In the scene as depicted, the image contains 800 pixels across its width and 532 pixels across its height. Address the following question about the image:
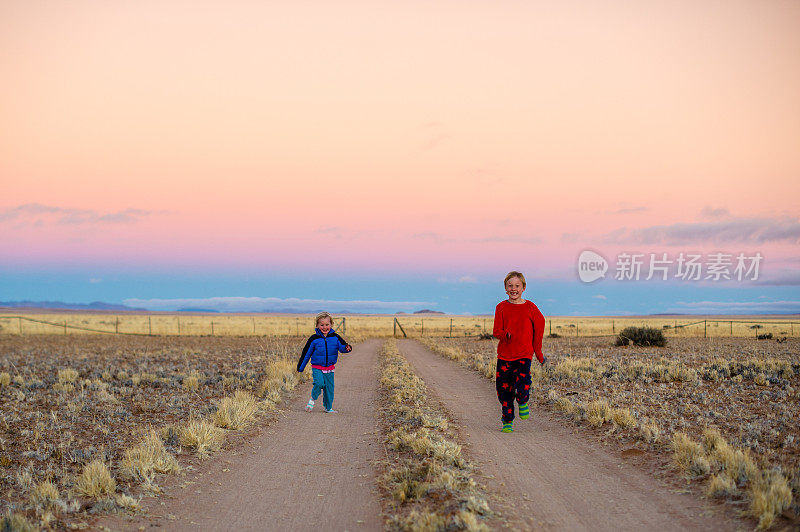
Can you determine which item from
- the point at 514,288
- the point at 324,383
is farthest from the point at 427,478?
the point at 324,383

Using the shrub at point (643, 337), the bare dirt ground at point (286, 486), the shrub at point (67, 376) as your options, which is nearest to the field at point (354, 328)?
the shrub at point (643, 337)

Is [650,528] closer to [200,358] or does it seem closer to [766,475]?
[766,475]

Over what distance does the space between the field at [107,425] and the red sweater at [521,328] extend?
15.7 feet

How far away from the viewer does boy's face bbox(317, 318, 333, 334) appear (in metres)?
11.4

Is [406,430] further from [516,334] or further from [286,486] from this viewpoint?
[286,486]

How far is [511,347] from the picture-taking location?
8.86 metres

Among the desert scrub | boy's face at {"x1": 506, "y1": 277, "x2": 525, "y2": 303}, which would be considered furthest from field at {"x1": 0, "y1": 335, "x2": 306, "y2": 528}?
boy's face at {"x1": 506, "y1": 277, "x2": 525, "y2": 303}

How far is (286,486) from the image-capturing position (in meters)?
6.99

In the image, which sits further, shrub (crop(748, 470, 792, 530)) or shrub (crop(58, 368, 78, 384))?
shrub (crop(58, 368, 78, 384))

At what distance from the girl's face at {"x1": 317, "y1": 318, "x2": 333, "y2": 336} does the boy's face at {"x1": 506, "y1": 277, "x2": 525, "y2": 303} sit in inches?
164

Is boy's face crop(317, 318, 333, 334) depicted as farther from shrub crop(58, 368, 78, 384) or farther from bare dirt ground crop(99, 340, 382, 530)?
shrub crop(58, 368, 78, 384)

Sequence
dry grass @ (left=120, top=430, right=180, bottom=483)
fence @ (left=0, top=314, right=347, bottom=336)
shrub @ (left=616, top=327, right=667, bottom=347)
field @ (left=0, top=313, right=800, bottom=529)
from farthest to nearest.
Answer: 1. fence @ (left=0, top=314, right=347, bottom=336)
2. shrub @ (left=616, top=327, right=667, bottom=347)
3. dry grass @ (left=120, top=430, right=180, bottom=483)
4. field @ (left=0, top=313, right=800, bottom=529)

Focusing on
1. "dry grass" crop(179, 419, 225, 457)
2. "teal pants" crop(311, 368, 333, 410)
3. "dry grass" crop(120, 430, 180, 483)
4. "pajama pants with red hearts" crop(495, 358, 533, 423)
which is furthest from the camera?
"teal pants" crop(311, 368, 333, 410)

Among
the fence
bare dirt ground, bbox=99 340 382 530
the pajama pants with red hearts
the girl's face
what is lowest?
the fence
